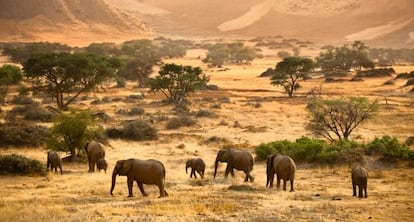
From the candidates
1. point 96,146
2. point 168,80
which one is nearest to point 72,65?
point 168,80

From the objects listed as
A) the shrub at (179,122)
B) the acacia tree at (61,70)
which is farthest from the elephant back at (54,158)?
the acacia tree at (61,70)

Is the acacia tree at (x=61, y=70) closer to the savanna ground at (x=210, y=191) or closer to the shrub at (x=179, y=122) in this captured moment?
the savanna ground at (x=210, y=191)

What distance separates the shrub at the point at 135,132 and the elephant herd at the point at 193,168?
9.16 m

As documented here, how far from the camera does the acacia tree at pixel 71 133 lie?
2638 cm

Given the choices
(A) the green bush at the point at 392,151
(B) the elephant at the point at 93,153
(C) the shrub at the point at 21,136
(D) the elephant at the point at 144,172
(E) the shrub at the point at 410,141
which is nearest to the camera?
(D) the elephant at the point at 144,172

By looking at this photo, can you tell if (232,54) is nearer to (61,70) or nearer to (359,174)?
(61,70)

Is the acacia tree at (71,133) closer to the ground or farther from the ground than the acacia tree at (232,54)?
closer to the ground

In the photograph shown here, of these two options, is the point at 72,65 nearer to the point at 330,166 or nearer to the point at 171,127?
the point at 171,127

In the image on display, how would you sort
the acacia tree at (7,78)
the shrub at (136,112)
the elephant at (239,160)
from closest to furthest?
the elephant at (239,160), the shrub at (136,112), the acacia tree at (7,78)

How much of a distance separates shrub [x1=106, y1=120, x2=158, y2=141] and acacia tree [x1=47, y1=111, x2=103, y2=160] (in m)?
6.60

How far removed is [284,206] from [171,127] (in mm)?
22782

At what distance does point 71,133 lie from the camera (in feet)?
87.0

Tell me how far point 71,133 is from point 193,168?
7.27 m

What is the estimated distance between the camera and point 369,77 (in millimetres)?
84188
